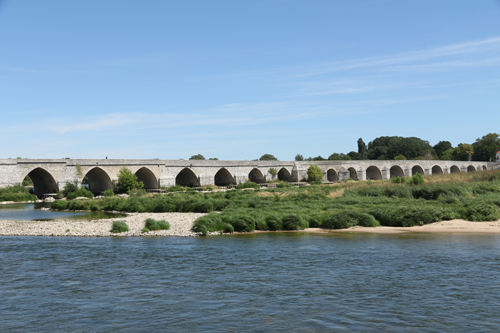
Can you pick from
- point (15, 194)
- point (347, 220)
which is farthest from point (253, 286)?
point (15, 194)

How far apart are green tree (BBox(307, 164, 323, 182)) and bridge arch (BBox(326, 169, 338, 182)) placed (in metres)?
7.13

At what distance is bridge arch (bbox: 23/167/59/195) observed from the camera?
4649 centimetres

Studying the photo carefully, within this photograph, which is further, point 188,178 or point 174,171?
point 188,178

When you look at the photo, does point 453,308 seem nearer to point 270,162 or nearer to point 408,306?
point 408,306

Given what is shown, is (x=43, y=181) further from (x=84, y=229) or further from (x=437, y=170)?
(x=437, y=170)

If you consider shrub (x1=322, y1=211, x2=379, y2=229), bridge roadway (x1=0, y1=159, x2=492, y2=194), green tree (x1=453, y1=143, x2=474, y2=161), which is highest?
green tree (x1=453, y1=143, x2=474, y2=161)

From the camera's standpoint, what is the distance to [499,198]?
27562mm

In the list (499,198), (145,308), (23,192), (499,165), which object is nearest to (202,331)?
(145,308)

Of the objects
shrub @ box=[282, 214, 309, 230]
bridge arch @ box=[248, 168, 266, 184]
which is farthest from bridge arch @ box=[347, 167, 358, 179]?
shrub @ box=[282, 214, 309, 230]

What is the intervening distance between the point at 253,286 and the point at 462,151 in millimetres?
116346

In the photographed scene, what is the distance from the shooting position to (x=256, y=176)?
220 ft

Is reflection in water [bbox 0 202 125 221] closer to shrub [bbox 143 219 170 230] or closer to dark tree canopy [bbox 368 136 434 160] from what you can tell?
shrub [bbox 143 219 170 230]

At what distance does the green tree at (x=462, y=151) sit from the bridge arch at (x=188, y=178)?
8022 centimetres

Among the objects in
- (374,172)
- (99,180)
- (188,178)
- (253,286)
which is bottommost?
(253,286)
